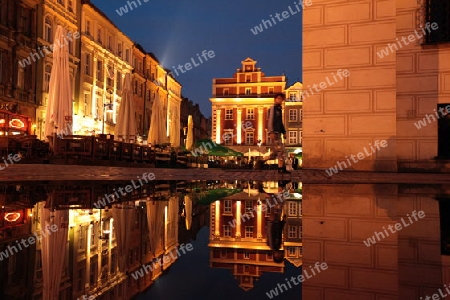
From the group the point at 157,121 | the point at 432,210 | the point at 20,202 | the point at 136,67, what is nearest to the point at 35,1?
the point at 157,121

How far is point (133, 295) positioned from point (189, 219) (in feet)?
9.17

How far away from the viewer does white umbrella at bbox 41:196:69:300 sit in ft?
6.63

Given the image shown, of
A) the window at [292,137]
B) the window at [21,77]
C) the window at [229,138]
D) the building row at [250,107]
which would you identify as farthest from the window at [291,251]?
the window at [229,138]

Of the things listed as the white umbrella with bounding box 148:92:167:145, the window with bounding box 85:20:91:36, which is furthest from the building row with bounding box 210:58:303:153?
the white umbrella with bounding box 148:92:167:145

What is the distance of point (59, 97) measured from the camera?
1593 cm

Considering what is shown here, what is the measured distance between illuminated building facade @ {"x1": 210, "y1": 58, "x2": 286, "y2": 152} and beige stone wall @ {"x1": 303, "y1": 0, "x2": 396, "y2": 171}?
50.8 meters

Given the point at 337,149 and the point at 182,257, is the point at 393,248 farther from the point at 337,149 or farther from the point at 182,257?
the point at 337,149

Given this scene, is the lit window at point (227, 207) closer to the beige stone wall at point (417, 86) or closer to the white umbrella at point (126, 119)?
the beige stone wall at point (417, 86)

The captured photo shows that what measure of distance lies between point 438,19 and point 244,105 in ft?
171

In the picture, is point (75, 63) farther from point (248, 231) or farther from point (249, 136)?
point (249, 136)

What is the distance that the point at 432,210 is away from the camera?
5020 mm

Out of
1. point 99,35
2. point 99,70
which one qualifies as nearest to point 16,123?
point 99,70

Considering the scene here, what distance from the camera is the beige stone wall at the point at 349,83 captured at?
11344 mm

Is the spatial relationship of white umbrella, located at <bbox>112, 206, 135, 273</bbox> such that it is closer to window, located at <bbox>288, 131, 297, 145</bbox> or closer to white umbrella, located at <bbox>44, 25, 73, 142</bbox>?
white umbrella, located at <bbox>44, 25, 73, 142</bbox>
